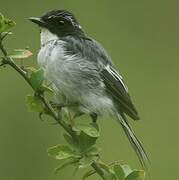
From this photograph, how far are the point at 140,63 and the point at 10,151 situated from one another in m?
1.64

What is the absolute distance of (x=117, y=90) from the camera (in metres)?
3.38

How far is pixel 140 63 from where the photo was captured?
18.3 feet

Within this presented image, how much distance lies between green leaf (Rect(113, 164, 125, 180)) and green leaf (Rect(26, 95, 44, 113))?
0.27 m

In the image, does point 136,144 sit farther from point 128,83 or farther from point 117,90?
point 128,83

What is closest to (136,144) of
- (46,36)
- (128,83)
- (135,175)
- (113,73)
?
(113,73)

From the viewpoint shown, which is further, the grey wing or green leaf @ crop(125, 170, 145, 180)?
the grey wing

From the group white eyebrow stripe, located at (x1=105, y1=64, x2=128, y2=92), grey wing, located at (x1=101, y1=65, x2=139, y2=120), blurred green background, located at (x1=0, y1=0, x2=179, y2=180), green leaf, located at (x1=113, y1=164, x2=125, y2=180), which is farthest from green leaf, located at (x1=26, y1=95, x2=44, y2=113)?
blurred green background, located at (x1=0, y1=0, x2=179, y2=180)

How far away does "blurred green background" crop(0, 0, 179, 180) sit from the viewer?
4414mm

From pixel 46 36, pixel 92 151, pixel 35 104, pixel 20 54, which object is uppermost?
pixel 20 54

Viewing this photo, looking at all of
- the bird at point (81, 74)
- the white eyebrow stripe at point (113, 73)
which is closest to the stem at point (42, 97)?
the bird at point (81, 74)

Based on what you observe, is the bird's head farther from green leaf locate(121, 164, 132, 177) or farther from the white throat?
green leaf locate(121, 164, 132, 177)

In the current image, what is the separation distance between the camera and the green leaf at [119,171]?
2118mm

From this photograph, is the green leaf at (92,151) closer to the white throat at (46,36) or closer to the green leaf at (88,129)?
the green leaf at (88,129)

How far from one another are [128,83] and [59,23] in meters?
1.68
